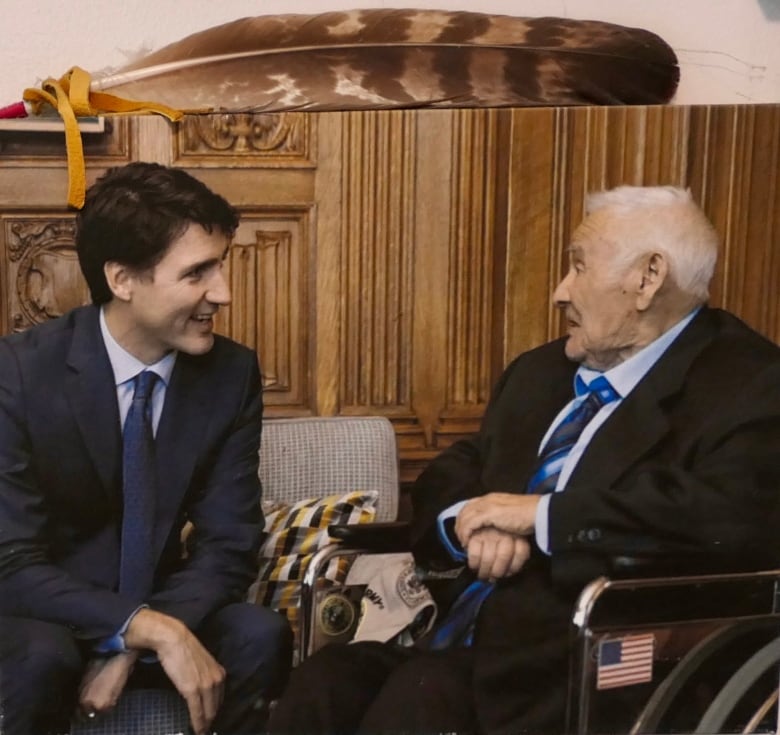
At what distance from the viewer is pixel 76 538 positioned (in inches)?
49.8

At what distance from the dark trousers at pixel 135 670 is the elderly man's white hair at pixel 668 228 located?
1.87 ft

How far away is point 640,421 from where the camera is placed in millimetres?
1272

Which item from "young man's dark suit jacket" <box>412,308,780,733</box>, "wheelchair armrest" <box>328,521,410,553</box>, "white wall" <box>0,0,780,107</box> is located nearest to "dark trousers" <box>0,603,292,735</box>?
"wheelchair armrest" <box>328,521,410,553</box>

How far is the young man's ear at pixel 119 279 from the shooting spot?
124cm

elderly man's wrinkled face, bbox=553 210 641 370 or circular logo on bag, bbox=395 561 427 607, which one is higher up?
elderly man's wrinkled face, bbox=553 210 641 370

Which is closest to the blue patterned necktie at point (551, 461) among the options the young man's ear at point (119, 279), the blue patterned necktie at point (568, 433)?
the blue patterned necktie at point (568, 433)

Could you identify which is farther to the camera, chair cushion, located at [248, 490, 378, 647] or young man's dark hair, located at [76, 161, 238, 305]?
chair cushion, located at [248, 490, 378, 647]

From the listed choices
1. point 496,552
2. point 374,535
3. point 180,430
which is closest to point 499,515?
point 496,552

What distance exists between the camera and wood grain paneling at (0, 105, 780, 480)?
4.08 feet

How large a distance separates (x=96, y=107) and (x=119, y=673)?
607 mm

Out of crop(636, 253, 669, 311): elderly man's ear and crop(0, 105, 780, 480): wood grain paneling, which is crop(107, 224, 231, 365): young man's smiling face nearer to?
crop(0, 105, 780, 480): wood grain paneling

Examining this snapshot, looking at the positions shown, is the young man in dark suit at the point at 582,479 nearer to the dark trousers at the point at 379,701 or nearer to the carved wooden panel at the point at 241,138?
the dark trousers at the point at 379,701

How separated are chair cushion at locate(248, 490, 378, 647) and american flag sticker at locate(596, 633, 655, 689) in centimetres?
31

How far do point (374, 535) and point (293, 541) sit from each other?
0.09m
